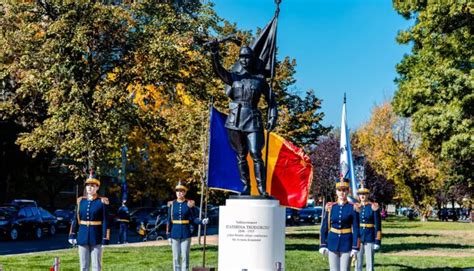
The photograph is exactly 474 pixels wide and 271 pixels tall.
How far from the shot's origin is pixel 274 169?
20.2m

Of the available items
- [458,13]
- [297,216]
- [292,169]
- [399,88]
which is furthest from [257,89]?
[297,216]

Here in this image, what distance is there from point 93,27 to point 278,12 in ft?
35.5

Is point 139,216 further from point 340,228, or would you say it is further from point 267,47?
point 340,228

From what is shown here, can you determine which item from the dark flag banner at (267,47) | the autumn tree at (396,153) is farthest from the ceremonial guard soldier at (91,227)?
the autumn tree at (396,153)

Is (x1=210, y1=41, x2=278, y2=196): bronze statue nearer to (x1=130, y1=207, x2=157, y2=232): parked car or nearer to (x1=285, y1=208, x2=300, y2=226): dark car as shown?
(x1=130, y1=207, x2=157, y2=232): parked car

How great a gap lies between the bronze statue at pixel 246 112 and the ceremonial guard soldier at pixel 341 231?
1.50 metres

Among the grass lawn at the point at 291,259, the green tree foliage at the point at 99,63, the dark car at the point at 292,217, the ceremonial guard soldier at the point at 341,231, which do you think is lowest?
the grass lawn at the point at 291,259

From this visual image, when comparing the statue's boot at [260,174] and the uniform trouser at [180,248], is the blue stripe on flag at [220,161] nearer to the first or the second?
the uniform trouser at [180,248]

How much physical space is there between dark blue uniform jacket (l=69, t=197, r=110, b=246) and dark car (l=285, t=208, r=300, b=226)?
49.1 metres

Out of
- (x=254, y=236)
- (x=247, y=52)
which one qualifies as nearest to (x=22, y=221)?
(x=247, y=52)

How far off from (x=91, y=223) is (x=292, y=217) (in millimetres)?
51723

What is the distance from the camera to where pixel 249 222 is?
44.0 feet

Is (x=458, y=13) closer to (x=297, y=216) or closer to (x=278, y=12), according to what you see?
(x=278, y=12)

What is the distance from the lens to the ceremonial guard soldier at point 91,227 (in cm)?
1354
